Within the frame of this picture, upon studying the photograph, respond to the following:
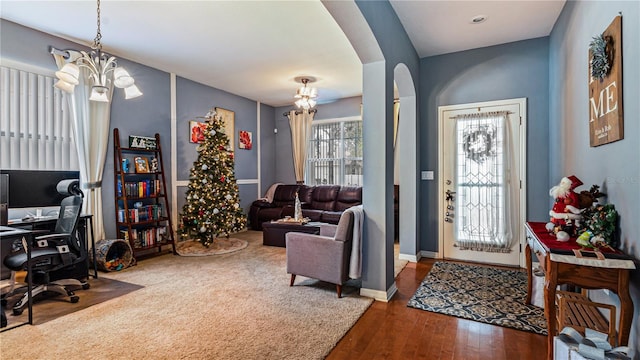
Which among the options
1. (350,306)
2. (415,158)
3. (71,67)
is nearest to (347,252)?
(350,306)

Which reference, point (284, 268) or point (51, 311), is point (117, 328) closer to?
point (51, 311)

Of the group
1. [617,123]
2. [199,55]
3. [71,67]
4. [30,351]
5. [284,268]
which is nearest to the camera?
[617,123]

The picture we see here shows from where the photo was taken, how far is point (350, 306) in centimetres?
277

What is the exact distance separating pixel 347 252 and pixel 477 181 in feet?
7.34

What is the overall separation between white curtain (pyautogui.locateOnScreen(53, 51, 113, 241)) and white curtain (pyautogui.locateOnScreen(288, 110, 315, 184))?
387cm

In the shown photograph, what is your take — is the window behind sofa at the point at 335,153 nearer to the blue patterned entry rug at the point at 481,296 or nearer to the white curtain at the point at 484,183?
the white curtain at the point at 484,183

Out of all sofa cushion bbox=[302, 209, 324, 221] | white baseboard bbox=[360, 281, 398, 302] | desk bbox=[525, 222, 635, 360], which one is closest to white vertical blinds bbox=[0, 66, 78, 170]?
sofa cushion bbox=[302, 209, 324, 221]

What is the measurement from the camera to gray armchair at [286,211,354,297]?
114 inches

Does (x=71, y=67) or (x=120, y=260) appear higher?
(x=71, y=67)

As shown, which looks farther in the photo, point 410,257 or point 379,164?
point 410,257

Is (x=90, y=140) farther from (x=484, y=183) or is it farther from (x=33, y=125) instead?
(x=484, y=183)

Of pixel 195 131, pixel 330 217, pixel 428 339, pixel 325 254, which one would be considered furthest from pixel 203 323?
pixel 195 131

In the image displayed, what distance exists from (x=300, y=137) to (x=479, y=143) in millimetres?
4121

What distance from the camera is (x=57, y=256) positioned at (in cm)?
282
